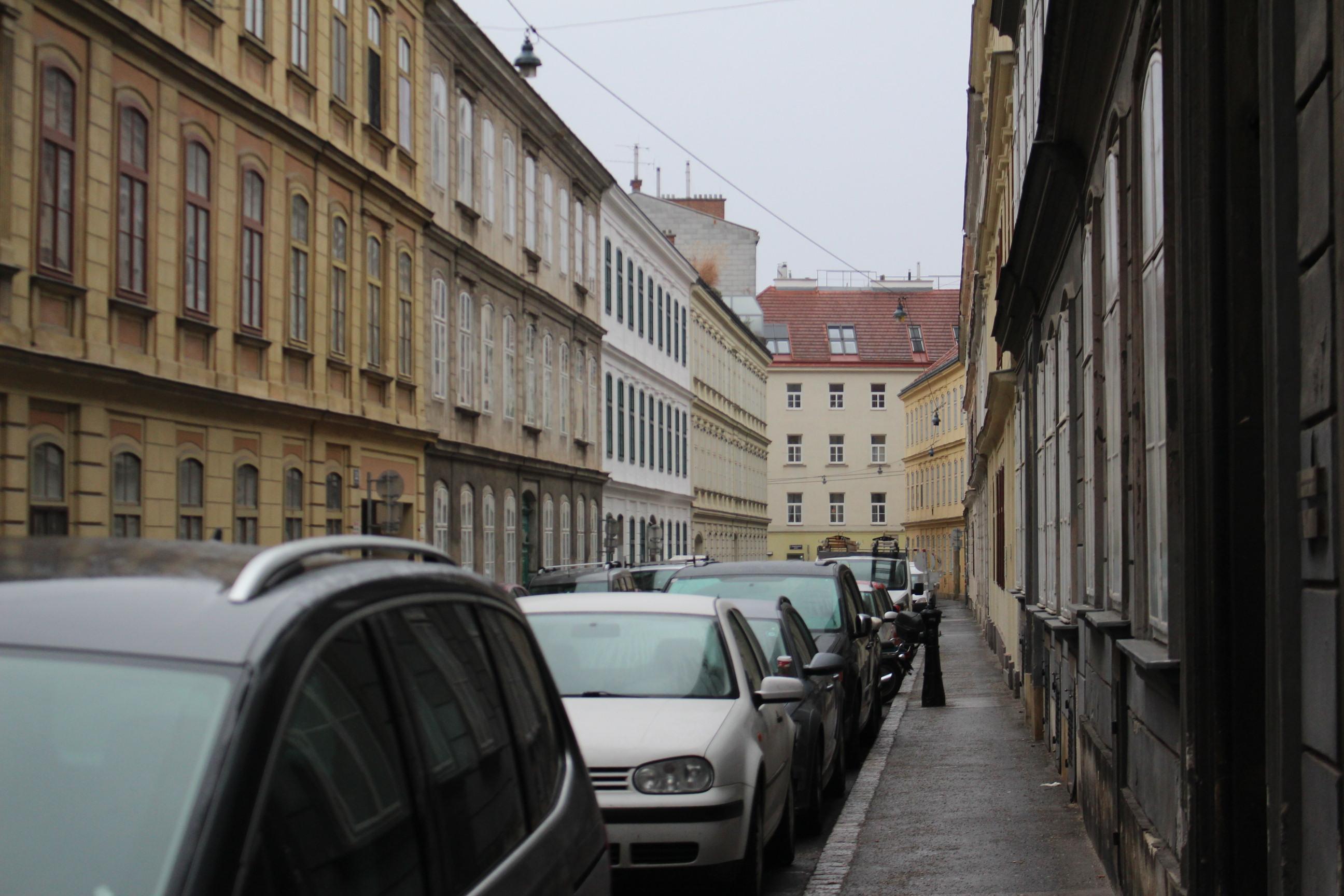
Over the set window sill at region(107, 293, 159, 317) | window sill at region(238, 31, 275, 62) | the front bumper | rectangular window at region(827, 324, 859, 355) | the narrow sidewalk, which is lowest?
the narrow sidewalk

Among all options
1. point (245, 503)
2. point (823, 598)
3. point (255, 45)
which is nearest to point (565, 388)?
point (245, 503)

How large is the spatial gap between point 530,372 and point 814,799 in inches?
1139

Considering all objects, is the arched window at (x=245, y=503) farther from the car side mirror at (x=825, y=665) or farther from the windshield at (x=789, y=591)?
the car side mirror at (x=825, y=665)

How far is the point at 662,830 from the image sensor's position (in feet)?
26.3

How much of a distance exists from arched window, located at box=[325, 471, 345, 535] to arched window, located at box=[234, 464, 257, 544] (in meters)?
2.57

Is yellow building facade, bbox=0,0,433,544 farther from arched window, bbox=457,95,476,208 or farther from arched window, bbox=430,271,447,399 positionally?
arched window, bbox=457,95,476,208

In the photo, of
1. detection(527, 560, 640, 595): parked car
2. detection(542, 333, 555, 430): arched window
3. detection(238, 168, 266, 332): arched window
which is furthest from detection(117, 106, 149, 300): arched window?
detection(542, 333, 555, 430): arched window

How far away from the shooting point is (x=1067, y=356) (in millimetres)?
12219

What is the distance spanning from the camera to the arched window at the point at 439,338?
32.3m

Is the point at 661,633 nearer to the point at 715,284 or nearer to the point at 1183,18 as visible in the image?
the point at 1183,18

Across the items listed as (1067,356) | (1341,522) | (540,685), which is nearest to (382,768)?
(540,685)

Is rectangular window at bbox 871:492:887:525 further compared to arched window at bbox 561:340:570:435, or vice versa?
rectangular window at bbox 871:492:887:525

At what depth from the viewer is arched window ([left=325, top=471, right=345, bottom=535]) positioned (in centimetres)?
2683

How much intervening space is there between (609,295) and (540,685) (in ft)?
146
